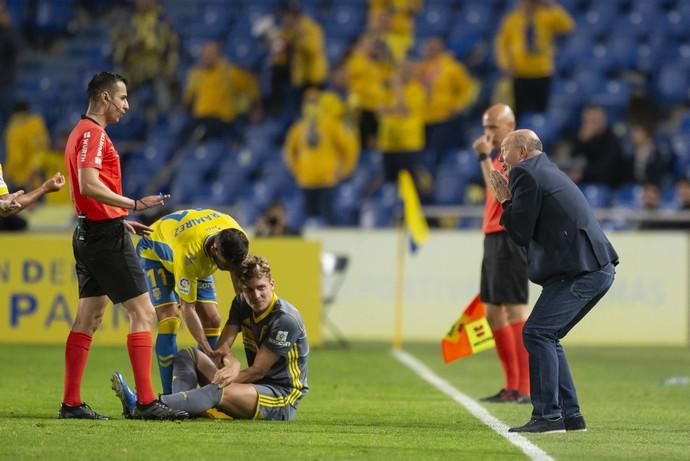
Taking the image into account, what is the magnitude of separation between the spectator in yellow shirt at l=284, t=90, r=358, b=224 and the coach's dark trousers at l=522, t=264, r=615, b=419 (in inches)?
477

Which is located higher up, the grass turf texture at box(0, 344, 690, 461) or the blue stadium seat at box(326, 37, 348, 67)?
the blue stadium seat at box(326, 37, 348, 67)

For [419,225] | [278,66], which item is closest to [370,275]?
[419,225]

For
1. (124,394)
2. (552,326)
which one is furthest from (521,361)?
(124,394)

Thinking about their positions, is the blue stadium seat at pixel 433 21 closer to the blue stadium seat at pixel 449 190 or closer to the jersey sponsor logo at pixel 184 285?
the blue stadium seat at pixel 449 190

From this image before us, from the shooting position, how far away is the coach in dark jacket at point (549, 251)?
26.9ft

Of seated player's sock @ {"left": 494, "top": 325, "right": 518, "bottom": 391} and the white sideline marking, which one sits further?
seated player's sock @ {"left": 494, "top": 325, "right": 518, "bottom": 391}

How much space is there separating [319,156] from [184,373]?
1154 centimetres

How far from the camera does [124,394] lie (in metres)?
8.58

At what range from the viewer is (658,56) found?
2242cm

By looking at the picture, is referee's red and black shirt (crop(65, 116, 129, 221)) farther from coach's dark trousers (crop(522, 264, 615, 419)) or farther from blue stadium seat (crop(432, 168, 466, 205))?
blue stadium seat (crop(432, 168, 466, 205))

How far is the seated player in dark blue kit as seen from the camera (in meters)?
8.65

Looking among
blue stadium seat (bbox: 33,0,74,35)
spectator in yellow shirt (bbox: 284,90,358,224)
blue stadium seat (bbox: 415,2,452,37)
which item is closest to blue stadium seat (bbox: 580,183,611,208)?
spectator in yellow shirt (bbox: 284,90,358,224)

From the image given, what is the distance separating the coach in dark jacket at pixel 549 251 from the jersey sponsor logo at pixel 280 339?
1456mm

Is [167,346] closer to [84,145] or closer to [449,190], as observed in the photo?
[84,145]
